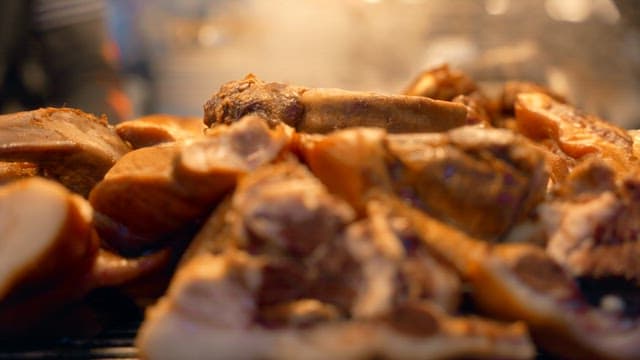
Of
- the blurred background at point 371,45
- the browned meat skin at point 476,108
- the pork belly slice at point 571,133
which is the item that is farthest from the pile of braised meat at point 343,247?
the blurred background at point 371,45

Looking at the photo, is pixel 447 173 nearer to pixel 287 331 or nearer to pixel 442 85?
pixel 287 331

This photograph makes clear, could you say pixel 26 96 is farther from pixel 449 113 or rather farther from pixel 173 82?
pixel 449 113

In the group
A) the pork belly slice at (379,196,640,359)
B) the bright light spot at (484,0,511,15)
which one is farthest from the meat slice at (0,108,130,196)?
the bright light spot at (484,0,511,15)

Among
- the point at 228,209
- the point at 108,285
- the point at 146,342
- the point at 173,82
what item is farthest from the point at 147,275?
the point at 173,82

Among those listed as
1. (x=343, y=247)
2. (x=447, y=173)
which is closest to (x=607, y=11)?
(x=447, y=173)

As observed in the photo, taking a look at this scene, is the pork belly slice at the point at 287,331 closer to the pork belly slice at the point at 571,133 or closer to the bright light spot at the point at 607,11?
the pork belly slice at the point at 571,133
